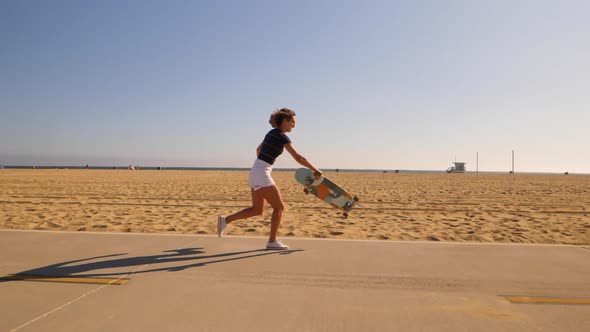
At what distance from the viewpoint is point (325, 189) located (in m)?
5.29

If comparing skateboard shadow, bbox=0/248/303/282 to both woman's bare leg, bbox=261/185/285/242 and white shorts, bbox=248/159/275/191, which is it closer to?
woman's bare leg, bbox=261/185/285/242

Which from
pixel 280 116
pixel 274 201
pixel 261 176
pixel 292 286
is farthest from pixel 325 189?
pixel 292 286

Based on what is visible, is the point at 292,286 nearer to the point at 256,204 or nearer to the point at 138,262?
the point at 256,204

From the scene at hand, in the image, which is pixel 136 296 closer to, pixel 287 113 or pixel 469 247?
pixel 287 113

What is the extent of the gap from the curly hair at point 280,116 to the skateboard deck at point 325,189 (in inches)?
41.2

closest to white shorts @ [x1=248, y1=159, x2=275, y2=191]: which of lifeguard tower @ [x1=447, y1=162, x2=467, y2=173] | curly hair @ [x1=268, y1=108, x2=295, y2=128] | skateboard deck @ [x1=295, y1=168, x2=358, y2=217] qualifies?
curly hair @ [x1=268, y1=108, x2=295, y2=128]

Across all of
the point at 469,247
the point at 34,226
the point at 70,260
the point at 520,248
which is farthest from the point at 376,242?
the point at 34,226

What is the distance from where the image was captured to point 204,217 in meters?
7.58

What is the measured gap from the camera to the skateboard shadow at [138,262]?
129 inches

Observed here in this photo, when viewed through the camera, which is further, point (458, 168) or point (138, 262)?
point (458, 168)

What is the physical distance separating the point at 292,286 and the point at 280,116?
2140 millimetres

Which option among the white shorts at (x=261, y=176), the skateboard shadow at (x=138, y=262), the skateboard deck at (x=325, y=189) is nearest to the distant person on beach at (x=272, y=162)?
the white shorts at (x=261, y=176)

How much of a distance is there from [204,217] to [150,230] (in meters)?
1.73

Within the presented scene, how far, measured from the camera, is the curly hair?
13.7 ft
